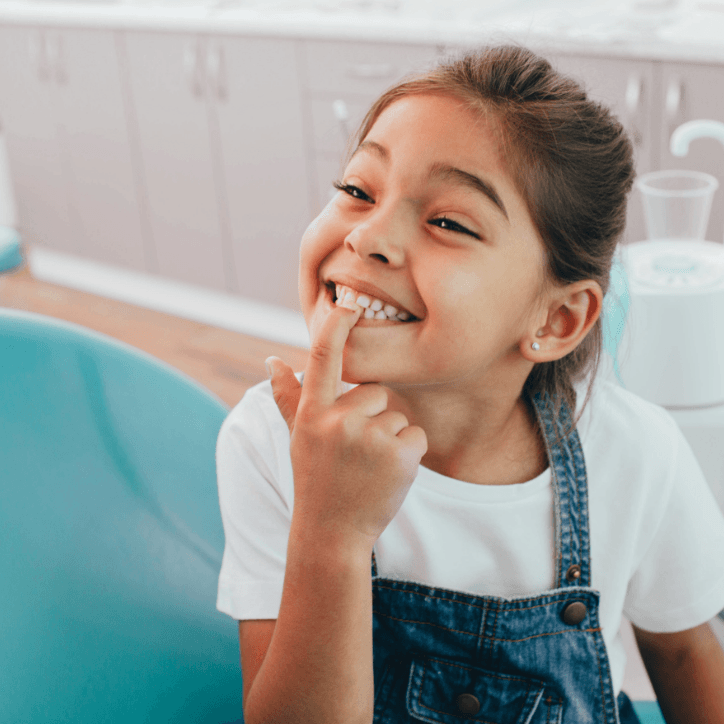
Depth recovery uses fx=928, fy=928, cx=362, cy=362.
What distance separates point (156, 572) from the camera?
36.4 inches

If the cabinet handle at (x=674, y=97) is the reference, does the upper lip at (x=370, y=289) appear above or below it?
above

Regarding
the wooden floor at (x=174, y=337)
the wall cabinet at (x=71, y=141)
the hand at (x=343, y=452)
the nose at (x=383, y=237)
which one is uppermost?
the nose at (x=383, y=237)

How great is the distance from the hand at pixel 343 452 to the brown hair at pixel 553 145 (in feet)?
0.61

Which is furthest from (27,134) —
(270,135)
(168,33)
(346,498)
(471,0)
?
(346,498)

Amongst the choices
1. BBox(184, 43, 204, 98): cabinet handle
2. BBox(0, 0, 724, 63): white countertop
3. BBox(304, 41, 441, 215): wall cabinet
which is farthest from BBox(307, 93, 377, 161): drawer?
BBox(184, 43, 204, 98): cabinet handle

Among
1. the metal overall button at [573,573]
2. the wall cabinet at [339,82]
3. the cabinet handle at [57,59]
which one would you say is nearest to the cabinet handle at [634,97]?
the wall cabinet at [339,82]

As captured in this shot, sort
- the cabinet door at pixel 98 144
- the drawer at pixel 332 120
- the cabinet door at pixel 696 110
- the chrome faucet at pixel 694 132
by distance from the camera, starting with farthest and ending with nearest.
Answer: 1. the cabinet door at pixel 98 144
2. the drawer at pixel 332 120
3. the cabinet door at pixel 696 110
4. the chrome faucet at pixel 694 132

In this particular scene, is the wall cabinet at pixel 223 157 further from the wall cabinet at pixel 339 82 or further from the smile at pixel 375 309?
the smile at pixel 375 309

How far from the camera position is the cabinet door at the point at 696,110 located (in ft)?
6.40

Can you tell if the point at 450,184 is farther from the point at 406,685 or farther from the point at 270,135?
the point at 270,135

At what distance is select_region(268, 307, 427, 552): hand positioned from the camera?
70 centimetres

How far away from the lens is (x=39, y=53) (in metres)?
3.35

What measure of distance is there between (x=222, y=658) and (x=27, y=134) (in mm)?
3126

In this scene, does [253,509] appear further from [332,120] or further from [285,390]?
[332,120]
